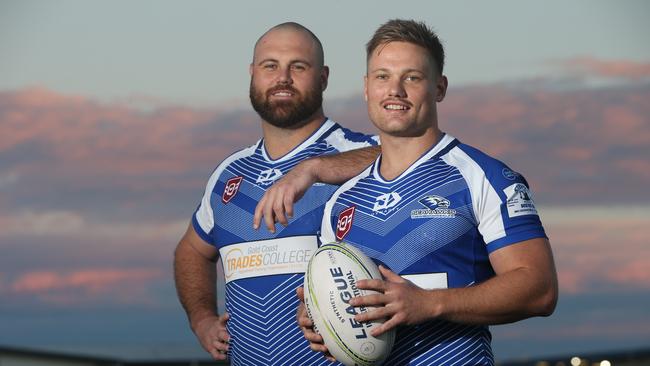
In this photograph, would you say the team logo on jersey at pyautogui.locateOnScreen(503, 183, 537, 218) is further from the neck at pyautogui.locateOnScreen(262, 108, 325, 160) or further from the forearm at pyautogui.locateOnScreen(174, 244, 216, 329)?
the forearm at pyautogui.locateOnScreen(174, 244, 216, 329)

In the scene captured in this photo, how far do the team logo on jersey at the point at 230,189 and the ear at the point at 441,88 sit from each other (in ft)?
8.11

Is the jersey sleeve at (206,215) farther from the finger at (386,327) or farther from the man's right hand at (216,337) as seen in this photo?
the finger at (386,327)

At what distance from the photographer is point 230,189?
8.55 meters

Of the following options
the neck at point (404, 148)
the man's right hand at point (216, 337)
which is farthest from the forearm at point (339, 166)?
the man's right hand at point (216, 337)

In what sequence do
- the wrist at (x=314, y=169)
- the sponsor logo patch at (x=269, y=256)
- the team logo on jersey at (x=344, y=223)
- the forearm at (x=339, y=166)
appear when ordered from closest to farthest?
the team logo on jersey at (x=344, y=223) → the wrist at (x=314, y=169) → the forearm at (x=339, y=166) → the sponsor logo patch at (x=269, y=256)

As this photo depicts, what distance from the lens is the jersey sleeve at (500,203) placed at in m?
6.02

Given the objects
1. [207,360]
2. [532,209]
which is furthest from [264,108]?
[207,360]

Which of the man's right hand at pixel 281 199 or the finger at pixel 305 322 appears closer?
the finger at pixel 305 322

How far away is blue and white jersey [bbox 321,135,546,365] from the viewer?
6102 mm

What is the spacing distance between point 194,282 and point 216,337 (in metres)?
0.86

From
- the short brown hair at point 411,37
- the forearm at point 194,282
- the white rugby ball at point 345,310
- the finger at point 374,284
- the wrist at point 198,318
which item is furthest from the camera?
the forearm at point 194,282

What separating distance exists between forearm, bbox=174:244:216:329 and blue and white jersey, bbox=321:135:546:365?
110 inches

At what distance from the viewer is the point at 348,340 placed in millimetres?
5934

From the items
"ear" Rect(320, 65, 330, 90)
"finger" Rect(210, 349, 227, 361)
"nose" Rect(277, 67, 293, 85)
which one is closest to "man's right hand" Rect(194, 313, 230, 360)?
"finger" Rect(210, 349, 227, 361)
